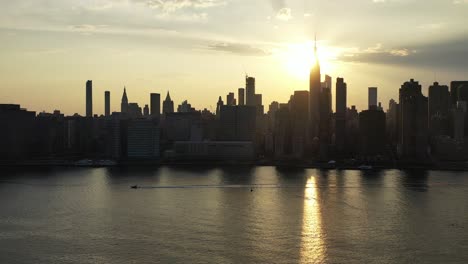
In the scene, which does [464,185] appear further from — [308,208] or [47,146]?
[47,146]

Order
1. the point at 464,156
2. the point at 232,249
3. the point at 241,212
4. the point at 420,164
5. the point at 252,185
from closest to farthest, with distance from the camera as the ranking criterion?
the point at 232,249 < the point at 241,212 < the point at 252,185 < the point at 420,164 < the point at 464,156

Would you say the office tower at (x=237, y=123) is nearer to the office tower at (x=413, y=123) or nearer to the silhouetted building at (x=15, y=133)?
the office tower at (x=413, y=123)

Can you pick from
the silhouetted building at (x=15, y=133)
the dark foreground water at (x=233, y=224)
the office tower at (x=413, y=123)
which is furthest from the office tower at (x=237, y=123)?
the dark foreground water at (x=233, y=224)

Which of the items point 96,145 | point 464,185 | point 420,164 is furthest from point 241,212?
point 96,145

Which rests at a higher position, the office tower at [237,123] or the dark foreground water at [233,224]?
the office tower at [237,123]

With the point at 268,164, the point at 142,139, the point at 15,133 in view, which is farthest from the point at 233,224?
the point at 15,133

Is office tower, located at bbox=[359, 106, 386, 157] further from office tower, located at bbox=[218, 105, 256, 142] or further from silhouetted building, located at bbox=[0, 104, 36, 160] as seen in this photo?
silhouetted building, located at bbox=[0, 104, 36, 160]

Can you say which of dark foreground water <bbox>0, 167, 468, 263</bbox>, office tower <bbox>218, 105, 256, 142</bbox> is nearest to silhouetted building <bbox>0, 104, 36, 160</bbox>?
office tower <bbox>218, 105, 256, 142</bbox>
